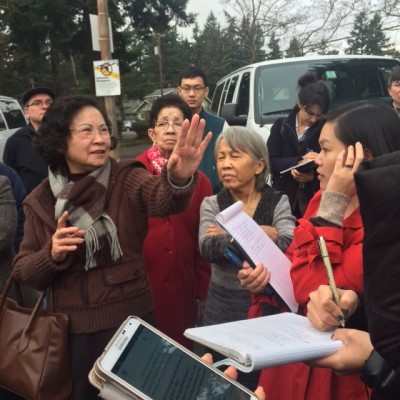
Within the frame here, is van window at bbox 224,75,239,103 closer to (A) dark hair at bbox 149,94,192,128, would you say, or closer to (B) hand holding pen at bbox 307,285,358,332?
(A) dark hair at bbox 149,94,192,128

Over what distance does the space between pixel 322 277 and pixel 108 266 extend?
36.1 inches

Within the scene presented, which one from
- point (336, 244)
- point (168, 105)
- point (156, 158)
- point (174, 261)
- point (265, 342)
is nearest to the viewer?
point (265, 342)

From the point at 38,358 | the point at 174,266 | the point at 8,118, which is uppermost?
the point at 8,118

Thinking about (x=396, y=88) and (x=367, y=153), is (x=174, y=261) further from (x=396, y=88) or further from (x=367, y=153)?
(x=396, y=88)

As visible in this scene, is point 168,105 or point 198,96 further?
point 198,96

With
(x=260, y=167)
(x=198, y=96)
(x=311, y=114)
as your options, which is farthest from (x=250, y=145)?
(x=198, y=96)

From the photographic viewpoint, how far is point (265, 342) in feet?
4.53

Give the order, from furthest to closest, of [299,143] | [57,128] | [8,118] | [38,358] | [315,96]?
[8,118] → [299,143] → [315,96] → [57,128] → [38,358]

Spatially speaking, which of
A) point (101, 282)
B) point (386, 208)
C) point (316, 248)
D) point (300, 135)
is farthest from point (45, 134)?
point (300, 135)

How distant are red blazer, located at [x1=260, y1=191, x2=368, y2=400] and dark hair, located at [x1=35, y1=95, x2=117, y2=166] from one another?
1159mm

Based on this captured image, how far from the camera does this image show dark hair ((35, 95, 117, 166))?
2.29 metres

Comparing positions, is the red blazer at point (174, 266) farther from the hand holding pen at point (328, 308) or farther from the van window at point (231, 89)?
the van window at point (231, 89)

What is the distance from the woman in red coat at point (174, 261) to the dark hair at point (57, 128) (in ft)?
2.33

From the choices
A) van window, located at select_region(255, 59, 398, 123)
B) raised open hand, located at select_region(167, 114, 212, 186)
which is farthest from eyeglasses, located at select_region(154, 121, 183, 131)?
van window, located at select_region(255, 59, 398, 123)
